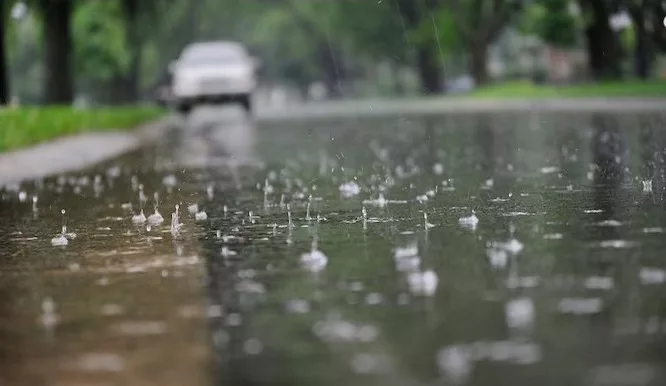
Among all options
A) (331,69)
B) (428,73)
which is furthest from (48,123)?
(331,69)

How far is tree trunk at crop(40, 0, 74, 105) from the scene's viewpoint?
99.8ft

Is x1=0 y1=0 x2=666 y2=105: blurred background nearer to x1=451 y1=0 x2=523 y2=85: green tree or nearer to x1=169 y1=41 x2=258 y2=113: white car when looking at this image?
x1=451 y1=0 x2=523 y2=85: green tree

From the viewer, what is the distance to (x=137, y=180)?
14930 millimetres

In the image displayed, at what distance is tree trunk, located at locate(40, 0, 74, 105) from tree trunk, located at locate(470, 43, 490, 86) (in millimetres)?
22457

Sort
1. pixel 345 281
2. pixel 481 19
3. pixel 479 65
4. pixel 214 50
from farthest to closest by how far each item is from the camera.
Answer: pixel 479 65, pixel 481 19, pixel 214 50, pixel 345 281

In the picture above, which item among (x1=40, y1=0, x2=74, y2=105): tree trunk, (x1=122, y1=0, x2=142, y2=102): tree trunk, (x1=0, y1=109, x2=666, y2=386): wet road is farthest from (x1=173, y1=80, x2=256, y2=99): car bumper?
(x1=0, y1=109, x2=666, y2=386): wet road

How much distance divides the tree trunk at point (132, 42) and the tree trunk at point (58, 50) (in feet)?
14.0

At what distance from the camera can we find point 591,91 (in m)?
39.8

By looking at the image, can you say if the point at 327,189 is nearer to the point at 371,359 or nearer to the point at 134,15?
the point at 371,359

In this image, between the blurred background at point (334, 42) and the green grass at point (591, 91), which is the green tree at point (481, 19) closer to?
the blurred background at point (334, 42)

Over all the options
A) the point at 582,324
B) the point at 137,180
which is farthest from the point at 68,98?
the point at 582,324

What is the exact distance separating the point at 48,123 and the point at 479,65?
3194cm

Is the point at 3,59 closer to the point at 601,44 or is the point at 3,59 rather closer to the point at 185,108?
the point at 185,108

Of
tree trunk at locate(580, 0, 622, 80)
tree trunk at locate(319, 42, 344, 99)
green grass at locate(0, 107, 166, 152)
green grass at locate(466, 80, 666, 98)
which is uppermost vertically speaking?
tree trunk at locate(319, 42, 344, 99)
